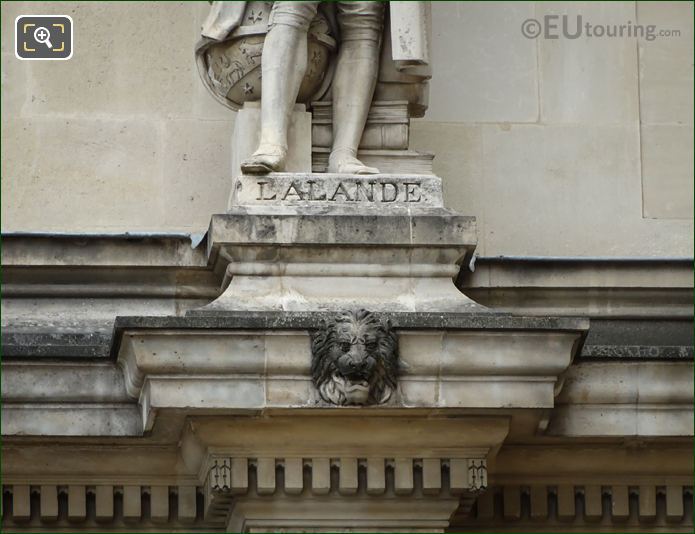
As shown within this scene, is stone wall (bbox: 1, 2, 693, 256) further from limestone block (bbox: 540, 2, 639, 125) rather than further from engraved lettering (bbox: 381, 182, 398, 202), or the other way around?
engraved lettering (bbox: 381, 182, 398, 202)

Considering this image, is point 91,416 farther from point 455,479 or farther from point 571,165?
point 571,165

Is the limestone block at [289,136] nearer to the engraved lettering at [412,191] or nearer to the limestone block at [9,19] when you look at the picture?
the engraved lettering at [412,191]

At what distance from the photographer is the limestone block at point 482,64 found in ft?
46.1

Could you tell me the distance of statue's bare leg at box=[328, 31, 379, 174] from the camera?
12984mm

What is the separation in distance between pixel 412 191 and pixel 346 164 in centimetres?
32

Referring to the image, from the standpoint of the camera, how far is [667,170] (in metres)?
14.1

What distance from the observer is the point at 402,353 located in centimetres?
1225

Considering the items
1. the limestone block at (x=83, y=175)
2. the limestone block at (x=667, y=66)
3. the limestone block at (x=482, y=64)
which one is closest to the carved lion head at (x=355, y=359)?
the limestone block at (x=83, y=175)

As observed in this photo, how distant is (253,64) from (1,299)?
4.67 ft

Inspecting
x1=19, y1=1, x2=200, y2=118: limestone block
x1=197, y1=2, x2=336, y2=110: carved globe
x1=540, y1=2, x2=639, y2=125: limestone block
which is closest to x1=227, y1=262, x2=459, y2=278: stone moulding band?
x1=197, y1=2, x2=336, y2=110: carved globe

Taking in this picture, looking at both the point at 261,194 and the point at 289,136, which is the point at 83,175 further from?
the point at 261,194

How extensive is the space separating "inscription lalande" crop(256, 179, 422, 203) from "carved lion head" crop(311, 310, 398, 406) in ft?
2.19

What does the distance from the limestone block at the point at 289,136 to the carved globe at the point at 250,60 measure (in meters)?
0.07

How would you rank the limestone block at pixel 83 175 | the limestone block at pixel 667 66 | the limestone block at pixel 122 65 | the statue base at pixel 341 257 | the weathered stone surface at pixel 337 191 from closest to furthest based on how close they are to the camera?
1. the statue base at pixel 341 257
2. the weathered stone surface at pixel 337 191
3. the limestone block at pixel 83 175
4. the limestone block at pixel 122 65
5. the limestone block at pixel 667 66
